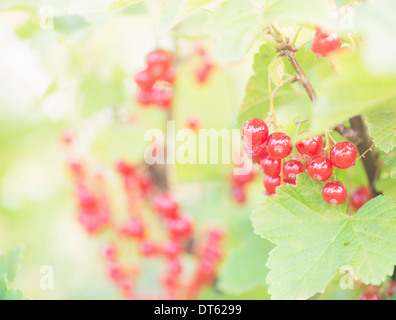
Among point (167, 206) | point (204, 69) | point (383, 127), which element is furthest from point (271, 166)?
point (204, 69)

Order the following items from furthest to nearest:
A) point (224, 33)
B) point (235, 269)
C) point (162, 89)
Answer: point (235, 269)
point (162, 89)
point (224, 33)

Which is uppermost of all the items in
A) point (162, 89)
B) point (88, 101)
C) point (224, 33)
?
point (88, 101)

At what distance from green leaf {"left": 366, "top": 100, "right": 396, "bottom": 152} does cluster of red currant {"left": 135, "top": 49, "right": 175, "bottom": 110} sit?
587mm

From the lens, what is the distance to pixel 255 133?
0.64 metres

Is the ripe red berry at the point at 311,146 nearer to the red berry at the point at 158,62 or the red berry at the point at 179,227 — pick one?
the red berry at the point at 158,62

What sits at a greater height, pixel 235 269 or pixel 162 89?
pixel 162 89

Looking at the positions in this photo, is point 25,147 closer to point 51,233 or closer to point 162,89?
point 51,233

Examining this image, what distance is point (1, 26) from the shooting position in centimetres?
140

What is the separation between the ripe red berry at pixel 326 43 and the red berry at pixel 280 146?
0.13 meters

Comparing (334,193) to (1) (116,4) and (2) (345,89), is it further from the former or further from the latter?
(1) (116,4)

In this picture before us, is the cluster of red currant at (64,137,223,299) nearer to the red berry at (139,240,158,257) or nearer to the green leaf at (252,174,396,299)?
the red berry at (139,240,158,257)

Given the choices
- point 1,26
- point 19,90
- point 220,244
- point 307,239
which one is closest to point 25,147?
point 19,90

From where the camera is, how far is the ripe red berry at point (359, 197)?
0.86 m
